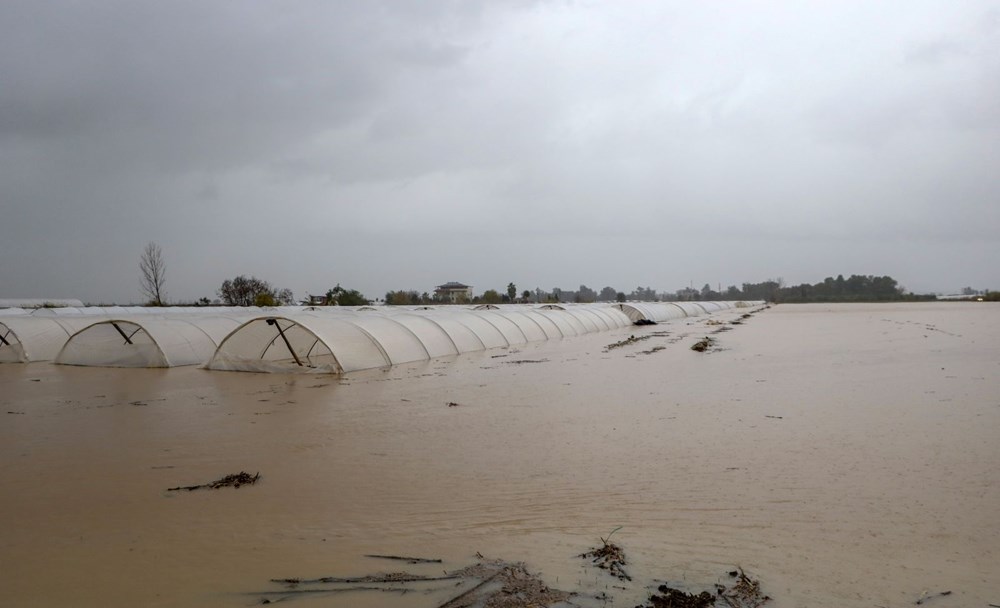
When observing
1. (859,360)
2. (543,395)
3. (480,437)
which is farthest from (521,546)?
(859,360)

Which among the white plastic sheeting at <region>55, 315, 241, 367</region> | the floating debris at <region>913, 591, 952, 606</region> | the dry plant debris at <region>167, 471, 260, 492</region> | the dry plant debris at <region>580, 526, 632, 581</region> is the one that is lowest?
the dry plant debris at <region>167, 471, 260, 492</region>

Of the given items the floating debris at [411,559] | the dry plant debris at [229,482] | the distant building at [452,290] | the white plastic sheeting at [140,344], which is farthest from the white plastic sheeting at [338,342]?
the distant building at [452,290]

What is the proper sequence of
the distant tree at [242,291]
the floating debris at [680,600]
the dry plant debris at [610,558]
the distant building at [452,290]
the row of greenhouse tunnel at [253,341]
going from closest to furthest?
the floating debris at [680,600], the dry plant debris at [610,558], the row of greenhouse tunnel at [253,341], the distant tree at [242,291], the distant building at [452,290]

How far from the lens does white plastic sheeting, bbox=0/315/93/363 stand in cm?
1803

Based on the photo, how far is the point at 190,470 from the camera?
6.09m

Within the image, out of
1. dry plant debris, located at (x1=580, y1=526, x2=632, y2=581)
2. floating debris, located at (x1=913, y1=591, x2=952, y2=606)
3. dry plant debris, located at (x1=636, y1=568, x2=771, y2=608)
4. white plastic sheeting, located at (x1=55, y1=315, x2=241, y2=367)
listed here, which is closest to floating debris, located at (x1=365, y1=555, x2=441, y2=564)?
dry plant debris, located at (x1=580, y1=526, x2=632, y2=581)

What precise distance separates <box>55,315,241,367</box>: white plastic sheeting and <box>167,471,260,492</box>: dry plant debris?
1159 centimetres

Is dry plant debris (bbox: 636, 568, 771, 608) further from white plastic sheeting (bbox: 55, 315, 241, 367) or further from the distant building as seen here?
the distant building

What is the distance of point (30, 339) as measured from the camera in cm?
1836

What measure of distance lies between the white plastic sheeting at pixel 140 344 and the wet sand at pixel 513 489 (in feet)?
15.7

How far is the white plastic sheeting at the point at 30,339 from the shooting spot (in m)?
18.0

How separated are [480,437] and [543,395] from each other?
3312 millimetres

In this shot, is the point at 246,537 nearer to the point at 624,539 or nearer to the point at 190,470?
the point at 190,470

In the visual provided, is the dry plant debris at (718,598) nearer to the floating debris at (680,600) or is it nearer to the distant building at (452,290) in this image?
the floating debris at (680,600)
